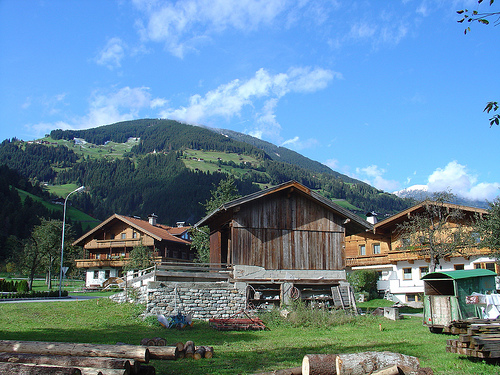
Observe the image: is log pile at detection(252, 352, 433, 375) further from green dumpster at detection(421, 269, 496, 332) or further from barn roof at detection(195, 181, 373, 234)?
barn roof at detection(195, 181, 373, 234)

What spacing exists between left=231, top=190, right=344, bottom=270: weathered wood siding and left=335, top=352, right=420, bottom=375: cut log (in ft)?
52.7

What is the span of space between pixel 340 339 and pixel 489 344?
6328mm

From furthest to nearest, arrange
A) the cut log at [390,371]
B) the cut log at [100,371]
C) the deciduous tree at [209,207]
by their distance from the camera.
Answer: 1. the deciduous tree at [209,207]
2. the cut log at [390,371]
3. the cut log at [100,371]

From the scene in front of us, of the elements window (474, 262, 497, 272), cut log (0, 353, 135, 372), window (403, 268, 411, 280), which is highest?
window (474, 262, 497, 272)

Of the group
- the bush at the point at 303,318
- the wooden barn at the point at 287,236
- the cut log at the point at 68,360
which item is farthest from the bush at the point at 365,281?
the cut log at the point at 68,360

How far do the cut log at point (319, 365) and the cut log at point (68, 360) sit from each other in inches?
141

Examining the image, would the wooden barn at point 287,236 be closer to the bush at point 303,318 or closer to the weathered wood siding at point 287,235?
the weathered wood siding at point 287,235

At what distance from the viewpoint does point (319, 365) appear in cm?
898

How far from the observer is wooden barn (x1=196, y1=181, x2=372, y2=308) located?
25266mm

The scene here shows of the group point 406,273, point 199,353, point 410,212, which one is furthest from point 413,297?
point 199,353

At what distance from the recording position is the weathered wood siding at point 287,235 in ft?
83.5

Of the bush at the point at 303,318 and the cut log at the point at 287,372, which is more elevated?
the cut log at the point at 287,372

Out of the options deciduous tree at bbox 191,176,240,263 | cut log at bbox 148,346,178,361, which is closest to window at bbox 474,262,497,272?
deciduous tree at bbox 191,176,240,263

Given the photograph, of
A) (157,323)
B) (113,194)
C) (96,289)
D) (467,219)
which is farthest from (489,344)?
(113,194)
